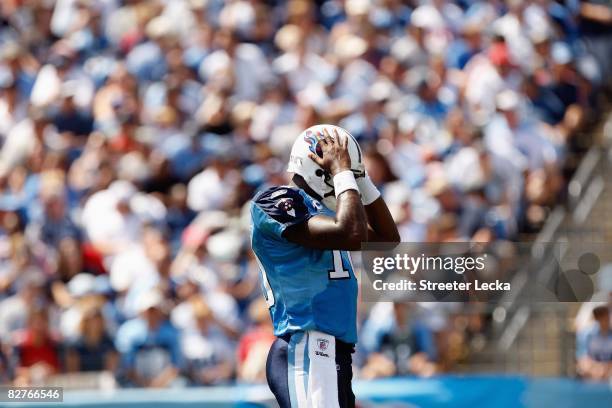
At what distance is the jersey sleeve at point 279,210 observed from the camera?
569 centimetres

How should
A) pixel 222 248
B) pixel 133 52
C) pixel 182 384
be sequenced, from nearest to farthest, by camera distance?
pixel 182 384
pixel 222 248
pixel 133 52

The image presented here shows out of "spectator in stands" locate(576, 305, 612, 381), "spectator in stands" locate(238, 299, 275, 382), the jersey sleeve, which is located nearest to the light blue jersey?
the jersey sleeve

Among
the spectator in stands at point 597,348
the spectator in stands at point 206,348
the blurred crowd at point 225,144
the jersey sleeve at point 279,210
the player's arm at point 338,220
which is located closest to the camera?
the player's arm at point 338,220

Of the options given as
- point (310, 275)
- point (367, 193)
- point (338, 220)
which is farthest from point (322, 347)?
point (367, 193)

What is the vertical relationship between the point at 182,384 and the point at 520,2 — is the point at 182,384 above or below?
below

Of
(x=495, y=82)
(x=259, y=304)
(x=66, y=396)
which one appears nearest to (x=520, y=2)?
(x=495, y=82)

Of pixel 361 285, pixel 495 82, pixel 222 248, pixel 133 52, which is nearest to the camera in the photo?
pixel 361 285

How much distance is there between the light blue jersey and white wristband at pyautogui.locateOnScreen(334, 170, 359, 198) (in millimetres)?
205

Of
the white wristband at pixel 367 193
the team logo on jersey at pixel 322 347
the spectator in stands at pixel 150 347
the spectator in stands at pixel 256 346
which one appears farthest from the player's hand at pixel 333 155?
the spectator in stands at pixel 150 347

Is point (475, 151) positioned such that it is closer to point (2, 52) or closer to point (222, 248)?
point (222, 248)

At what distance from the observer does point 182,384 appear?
10.2 m

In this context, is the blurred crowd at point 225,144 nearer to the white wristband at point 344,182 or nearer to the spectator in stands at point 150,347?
the spectator in stands at point 150,347

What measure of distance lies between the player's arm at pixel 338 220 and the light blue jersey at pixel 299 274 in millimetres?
78

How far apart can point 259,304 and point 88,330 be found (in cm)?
148
